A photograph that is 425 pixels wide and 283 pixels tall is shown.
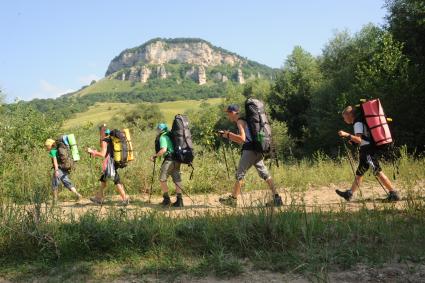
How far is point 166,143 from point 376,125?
3.67 m

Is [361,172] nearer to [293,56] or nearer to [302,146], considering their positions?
[302,146]

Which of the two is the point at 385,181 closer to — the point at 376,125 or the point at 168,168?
the point at 376,125

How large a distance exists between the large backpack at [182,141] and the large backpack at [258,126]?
1487 millimetres

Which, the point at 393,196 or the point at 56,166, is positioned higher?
the point at 56,166

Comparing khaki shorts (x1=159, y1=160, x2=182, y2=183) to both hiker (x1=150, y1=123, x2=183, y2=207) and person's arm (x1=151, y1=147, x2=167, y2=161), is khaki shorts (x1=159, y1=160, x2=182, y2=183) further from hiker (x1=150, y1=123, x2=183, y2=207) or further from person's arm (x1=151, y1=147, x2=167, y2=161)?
person's arm (x1=151, y1=147, x2=167, y2=161)

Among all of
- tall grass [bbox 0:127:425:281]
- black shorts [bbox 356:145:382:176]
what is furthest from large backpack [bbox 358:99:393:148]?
tall grass [bbox 0:127:425:281]

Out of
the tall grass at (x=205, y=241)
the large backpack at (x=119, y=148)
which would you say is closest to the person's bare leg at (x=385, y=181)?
the tall grass at (x=205, y=241)

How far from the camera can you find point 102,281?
414cm

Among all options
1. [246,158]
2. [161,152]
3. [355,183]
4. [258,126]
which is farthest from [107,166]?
[355,183]

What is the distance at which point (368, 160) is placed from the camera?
6625mm

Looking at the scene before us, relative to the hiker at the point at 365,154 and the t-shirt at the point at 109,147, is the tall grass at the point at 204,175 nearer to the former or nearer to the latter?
the t-shirt at the point at 109,147

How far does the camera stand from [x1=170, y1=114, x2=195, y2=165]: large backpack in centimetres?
771

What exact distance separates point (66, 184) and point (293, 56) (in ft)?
134

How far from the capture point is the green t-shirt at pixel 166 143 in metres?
7.91
